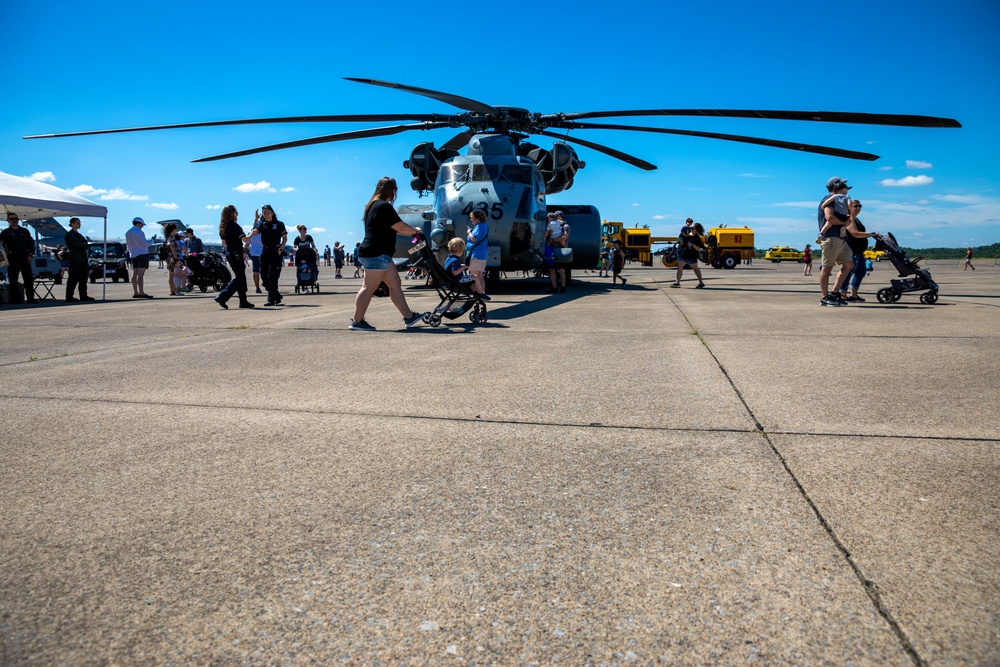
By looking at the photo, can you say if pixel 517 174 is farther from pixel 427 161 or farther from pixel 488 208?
pixel 427 161

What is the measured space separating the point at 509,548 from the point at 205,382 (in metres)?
3.41

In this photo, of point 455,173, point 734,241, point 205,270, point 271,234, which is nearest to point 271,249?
point 271,234

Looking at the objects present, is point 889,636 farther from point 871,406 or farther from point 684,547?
point 871,406

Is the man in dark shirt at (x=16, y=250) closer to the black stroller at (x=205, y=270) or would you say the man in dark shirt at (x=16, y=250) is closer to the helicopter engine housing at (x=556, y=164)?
the black stroller at (x=205, y=270)

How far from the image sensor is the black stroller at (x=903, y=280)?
1055 centimetres

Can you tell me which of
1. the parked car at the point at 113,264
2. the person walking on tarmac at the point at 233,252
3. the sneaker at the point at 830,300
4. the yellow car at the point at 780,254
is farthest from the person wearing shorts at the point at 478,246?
the yellow car at the point at 780,254

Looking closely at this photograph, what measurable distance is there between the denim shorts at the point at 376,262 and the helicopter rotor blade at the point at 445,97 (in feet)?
12.9

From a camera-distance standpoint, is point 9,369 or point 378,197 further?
point 378,197

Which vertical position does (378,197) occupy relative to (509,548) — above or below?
above

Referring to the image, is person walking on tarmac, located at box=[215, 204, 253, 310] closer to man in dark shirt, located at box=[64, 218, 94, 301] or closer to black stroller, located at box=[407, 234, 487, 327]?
man in dark shirt, located at box=[64, 218, 94, 301]

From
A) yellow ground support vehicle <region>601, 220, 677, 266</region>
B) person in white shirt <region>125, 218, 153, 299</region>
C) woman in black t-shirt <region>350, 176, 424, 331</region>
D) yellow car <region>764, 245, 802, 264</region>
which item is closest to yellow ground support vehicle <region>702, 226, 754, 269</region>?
yellow ground support vehicle <region>601, 220, 677, 266</region>

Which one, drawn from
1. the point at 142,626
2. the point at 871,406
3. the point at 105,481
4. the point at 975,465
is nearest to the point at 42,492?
the point at 105,481

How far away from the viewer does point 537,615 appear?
174 cm

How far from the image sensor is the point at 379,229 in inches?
299
